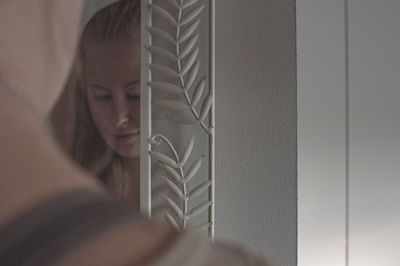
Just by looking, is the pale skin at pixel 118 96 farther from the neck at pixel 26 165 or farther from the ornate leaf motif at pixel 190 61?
the neck at pixel 26 165

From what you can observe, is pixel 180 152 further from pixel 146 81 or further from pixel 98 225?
pixel 98 225

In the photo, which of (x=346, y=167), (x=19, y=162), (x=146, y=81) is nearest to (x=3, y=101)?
(x=19, y=162)

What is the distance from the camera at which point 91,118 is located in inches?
44.6

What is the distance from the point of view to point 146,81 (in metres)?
1.11

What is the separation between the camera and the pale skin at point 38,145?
17 centimetres

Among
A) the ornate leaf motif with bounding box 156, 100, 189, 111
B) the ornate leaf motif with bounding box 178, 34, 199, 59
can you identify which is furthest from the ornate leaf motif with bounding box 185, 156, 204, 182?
the ornate leaf motif with bounding box 178, 34, 199, 59

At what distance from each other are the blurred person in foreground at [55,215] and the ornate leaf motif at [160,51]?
34.5 inches

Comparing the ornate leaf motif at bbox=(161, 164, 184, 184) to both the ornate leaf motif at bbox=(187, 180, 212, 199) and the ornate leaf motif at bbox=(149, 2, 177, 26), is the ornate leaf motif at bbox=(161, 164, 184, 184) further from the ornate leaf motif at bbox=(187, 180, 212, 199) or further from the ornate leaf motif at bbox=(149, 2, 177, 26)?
the ornate leaf motif at bbox=(149, 2, 177, 26)

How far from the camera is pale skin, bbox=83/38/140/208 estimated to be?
1.12 meters

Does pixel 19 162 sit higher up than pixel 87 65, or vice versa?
pixel 87 65

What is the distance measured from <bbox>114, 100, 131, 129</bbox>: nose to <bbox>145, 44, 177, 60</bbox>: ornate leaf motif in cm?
13

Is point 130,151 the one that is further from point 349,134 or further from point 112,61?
point 349,134

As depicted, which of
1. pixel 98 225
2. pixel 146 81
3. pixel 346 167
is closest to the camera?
pixel 98 225

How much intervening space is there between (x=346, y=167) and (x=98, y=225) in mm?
1263
